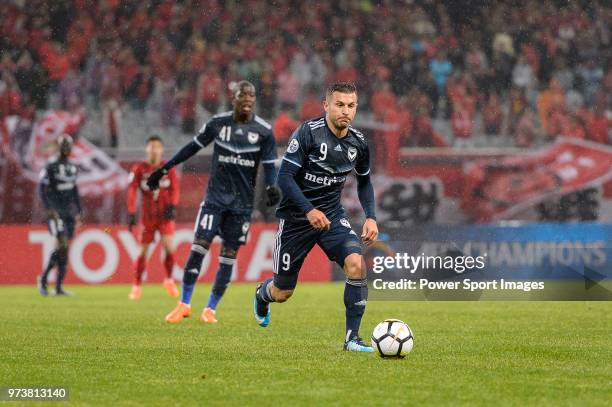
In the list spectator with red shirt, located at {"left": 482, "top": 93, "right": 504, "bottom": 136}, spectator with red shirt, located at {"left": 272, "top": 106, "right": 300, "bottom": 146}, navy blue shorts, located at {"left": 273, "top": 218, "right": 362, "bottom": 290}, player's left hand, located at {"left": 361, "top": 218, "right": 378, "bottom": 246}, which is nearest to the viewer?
player's left hand, located at {"left": 361, "top": 218, "right": 378, "bottom": 246}

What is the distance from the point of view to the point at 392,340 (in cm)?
769

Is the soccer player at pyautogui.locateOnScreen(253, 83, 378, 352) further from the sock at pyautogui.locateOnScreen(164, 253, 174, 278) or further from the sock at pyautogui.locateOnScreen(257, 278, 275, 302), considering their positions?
the sock at pyautogui.locateOnScreen(164, 253, 174, 278)

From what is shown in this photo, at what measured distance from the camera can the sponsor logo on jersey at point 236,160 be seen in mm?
11188

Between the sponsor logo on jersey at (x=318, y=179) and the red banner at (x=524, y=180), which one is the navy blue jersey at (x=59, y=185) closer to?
the red banner at (x=524, y=180)

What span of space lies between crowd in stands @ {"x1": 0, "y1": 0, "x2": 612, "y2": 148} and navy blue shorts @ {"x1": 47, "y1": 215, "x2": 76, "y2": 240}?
210 inches

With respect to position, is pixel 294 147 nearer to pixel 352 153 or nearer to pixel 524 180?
pixel 352 153

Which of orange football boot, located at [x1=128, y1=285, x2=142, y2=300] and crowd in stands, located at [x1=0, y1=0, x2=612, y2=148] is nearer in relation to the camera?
orange football boot, located at [x1=128, y1=285, x2=142, y2=300]

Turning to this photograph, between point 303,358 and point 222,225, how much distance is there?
381 centimetres

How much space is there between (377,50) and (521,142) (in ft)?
13.1

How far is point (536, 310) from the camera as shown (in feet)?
43.8

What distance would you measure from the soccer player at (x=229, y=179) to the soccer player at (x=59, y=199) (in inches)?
227

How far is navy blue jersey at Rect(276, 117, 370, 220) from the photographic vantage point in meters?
8.21

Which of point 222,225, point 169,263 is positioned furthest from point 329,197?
point 169,263

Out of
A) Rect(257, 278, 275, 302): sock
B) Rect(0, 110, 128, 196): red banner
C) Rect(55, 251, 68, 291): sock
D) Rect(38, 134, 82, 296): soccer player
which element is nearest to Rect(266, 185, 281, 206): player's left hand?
Rect(257, 278, 275, 302): sock
